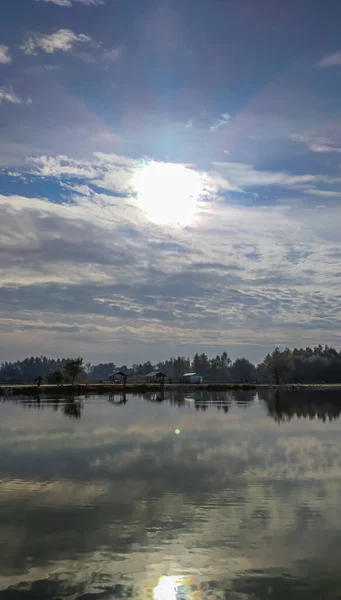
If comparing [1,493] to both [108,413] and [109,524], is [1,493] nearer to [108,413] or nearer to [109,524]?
[109,524]

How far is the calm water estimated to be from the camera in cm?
1252

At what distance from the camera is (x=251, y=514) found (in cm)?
1842

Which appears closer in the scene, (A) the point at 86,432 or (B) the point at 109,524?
(B) the point at 109,524

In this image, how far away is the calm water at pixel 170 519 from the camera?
1252 centimetres

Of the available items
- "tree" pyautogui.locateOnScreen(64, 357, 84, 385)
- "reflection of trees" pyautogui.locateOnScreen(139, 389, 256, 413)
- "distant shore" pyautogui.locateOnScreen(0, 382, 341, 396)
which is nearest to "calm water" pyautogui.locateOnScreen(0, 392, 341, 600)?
"reflection of trees" pyautogui.locateOnScreen(139, 389, 256, 413)

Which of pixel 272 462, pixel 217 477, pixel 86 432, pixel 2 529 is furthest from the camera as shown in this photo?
pixel 86 432

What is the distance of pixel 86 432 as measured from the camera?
1709 inches

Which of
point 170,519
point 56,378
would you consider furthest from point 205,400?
point 170,519

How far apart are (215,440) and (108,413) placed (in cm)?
2741

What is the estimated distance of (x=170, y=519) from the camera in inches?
699

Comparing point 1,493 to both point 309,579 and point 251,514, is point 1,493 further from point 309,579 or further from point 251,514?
point 309,579

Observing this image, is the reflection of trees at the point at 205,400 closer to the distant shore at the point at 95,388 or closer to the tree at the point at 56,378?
the distant shore at the point at 95,388

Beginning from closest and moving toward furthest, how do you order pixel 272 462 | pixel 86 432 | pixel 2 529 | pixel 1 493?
pixel 2 529 → pixel 1 493 → pixel 272 462 → pixel 86 432

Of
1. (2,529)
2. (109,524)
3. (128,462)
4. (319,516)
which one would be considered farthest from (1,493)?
(319,516)
